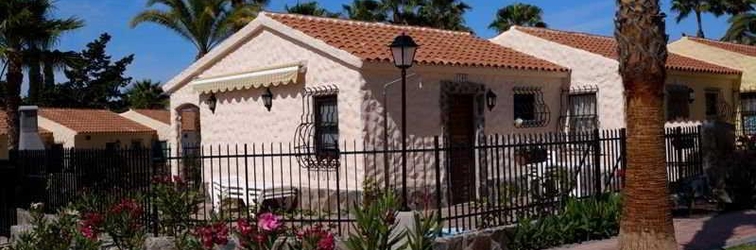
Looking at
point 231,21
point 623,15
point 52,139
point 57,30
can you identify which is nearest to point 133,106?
point 52,139

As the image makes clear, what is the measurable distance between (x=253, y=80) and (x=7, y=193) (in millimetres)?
5090

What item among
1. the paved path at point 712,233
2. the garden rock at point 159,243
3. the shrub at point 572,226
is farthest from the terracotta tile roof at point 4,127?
the paved path at point 712,233

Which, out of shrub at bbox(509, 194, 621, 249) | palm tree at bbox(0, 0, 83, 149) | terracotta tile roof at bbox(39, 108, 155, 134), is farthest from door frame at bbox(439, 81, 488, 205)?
terracotta tile roof at bbox(39, 108, 155, 134)

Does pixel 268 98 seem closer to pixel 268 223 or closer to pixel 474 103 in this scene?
pixel 474 103

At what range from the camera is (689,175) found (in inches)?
534

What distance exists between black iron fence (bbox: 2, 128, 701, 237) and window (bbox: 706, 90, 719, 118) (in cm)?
726

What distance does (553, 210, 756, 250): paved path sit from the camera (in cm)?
961

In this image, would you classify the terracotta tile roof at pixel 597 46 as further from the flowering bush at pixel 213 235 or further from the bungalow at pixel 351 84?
the flowering bush at pixel 213 235

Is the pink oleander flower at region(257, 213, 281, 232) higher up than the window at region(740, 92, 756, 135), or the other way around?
the window at region(740, 92, 756, 135)

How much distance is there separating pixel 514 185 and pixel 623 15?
138 inches

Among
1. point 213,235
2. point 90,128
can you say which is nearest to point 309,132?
point 213,235

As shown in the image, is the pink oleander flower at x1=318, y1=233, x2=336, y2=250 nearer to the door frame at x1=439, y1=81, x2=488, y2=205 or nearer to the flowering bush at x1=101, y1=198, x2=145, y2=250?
the flowering bush at x1=101, y1=198, x2=145, y2=250

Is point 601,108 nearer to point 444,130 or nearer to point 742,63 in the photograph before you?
point 444,130

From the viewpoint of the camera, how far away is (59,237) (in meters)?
8.52
